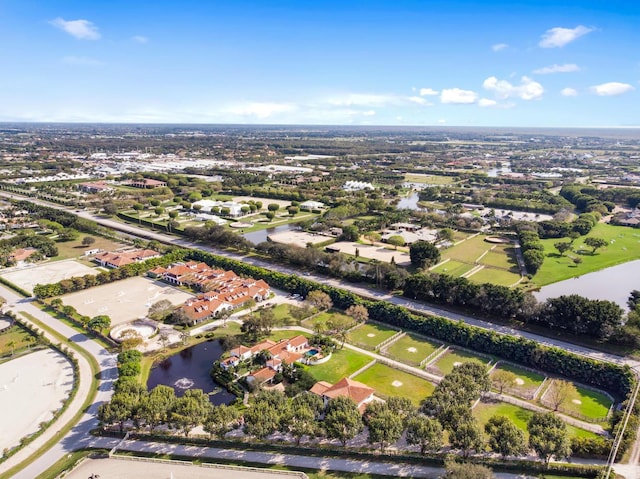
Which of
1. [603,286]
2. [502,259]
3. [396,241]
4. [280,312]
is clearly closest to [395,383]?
[280,312]

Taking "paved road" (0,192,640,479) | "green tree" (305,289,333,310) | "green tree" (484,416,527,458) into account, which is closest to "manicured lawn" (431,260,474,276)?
"paved road" (0,192,640,479)

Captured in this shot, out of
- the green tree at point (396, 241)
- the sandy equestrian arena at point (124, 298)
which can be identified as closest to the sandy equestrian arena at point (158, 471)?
the sandy equestrian arena at point (124, 298)

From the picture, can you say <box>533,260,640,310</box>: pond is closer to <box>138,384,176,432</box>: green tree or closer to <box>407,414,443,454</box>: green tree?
<box>407,414,443,454</box>: green tree

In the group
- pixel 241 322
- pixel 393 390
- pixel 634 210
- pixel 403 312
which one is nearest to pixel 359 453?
pixel 393 390

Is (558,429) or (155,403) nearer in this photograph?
A: (558,429)

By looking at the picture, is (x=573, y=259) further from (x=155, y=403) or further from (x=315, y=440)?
(x=155, y=403)

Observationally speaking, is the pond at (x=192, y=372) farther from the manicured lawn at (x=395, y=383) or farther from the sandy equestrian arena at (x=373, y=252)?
the sandy equestrian arena at (x=373, y=252)
